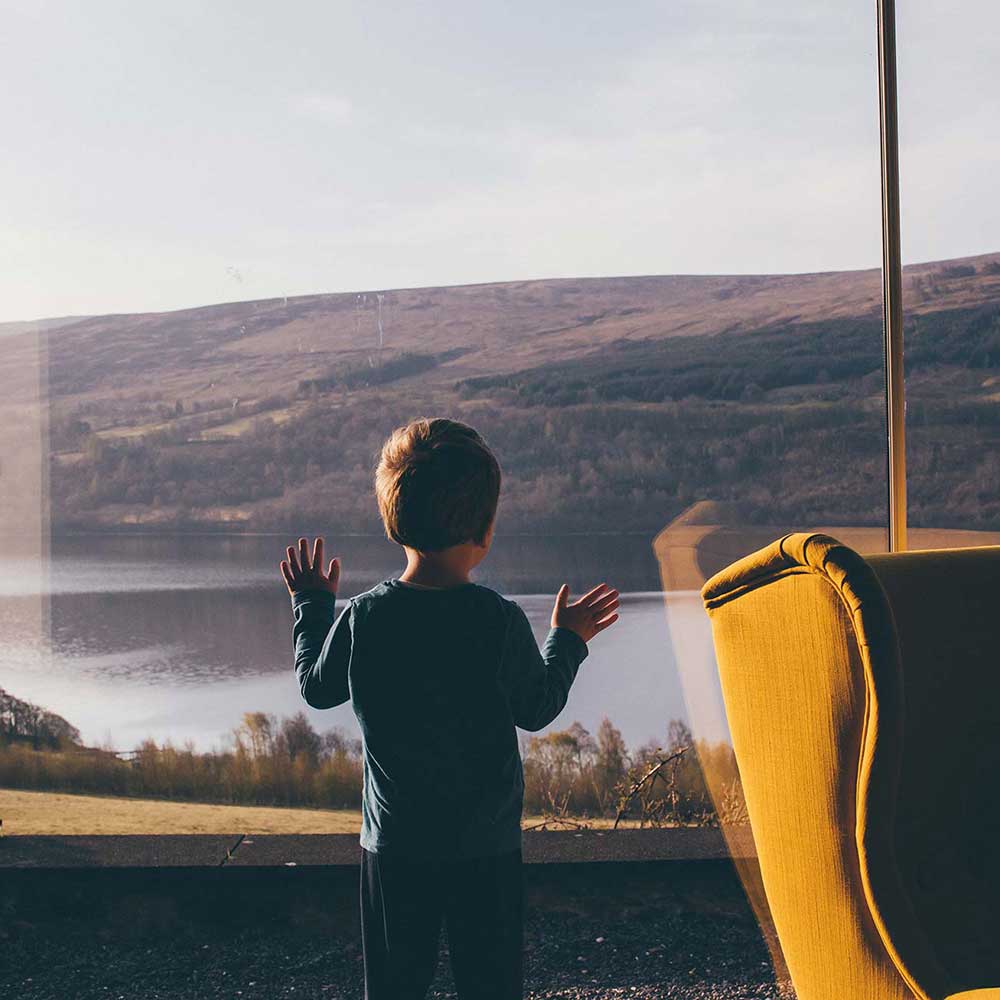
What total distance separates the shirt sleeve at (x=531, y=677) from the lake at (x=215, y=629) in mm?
968

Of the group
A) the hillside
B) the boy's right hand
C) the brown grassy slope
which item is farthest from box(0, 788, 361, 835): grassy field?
the boy's right hand

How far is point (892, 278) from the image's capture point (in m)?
2.16

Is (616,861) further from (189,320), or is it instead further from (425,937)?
(189,320)

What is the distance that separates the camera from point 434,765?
125 cm

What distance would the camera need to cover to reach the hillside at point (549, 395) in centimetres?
232

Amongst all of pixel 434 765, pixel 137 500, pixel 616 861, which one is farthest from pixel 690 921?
pixel 137 500

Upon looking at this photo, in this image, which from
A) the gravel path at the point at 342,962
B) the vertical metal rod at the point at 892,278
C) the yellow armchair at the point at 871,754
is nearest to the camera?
the yellow armchair at the point at 871,754

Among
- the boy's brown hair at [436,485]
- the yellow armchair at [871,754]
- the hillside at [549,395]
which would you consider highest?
the hillside at [549,395]

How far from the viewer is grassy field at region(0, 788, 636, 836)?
2.30 m

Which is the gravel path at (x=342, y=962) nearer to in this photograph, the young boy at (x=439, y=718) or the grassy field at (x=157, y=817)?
the grassy field at (x=157, y=817)

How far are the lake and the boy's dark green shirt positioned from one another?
1.00 meters

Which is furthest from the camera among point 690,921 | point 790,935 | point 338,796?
point 338,796

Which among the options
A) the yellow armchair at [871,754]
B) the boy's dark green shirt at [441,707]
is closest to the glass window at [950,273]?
the yellow armchair at [871,754]

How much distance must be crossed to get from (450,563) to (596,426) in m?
1.09
